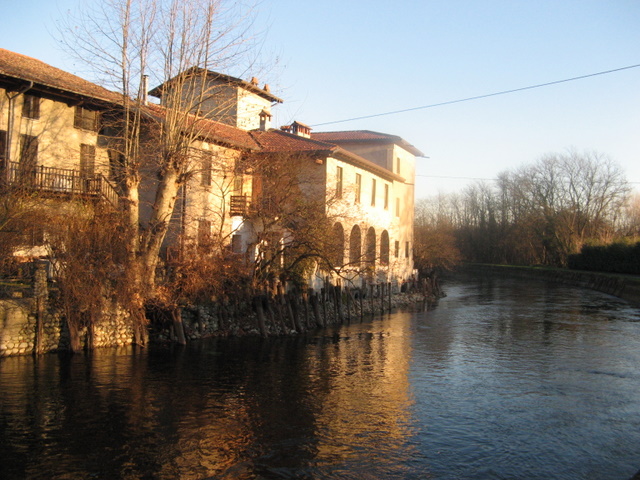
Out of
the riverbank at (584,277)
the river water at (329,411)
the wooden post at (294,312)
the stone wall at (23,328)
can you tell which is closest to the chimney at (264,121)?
the wooden post at (294,312)

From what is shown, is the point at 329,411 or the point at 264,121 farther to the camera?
the point at 264,121

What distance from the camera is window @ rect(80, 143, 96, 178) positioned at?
2452 centimetres

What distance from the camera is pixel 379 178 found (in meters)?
38.1

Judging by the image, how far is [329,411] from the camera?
39.9 ft

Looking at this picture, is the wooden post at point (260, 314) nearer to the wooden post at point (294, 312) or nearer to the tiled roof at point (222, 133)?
the wooden post at point (294, 312)

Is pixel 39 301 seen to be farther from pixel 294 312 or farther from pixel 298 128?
pixel 298 128

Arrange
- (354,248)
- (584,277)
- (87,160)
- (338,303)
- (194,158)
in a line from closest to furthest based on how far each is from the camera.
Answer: (194,158), (87,160), (338,303), (354,248), (584,277)

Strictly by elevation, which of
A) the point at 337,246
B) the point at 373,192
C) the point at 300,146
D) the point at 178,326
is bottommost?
the point at 178,326

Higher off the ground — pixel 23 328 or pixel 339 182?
pixel 339 182

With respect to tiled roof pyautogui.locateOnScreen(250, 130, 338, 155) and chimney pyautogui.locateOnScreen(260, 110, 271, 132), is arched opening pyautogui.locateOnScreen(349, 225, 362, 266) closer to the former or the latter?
tiled roof pyautogui.locateOnScreen(250, 130, 338, 155)

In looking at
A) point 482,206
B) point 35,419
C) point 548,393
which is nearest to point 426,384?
point 548,393

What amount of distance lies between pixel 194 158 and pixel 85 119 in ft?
21.6

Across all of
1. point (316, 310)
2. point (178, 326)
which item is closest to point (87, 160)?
point (178, 326)

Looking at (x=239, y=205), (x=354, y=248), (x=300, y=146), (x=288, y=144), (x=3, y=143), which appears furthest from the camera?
(x=288, y=144)
